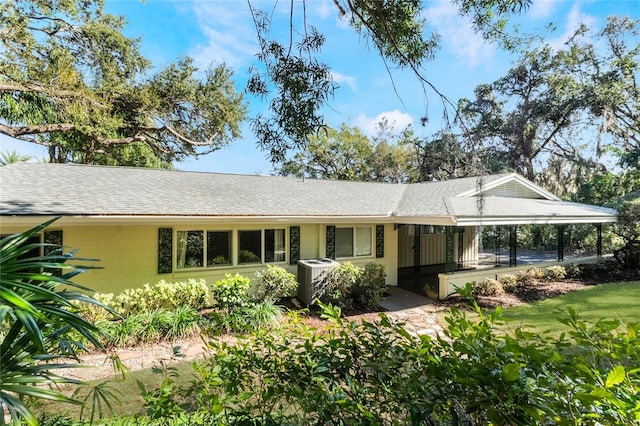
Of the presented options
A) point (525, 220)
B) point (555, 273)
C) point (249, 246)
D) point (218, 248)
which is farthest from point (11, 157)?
point (555, 273)

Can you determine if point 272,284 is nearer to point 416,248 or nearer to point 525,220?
point 416,248

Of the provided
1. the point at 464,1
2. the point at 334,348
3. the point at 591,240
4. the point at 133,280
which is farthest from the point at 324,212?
the point at 591,240

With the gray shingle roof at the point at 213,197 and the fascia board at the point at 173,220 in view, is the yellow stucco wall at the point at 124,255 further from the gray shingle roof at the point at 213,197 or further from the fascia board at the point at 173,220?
the gray shingle roof at the point at 213,197

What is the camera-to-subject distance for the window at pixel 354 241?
11078mm

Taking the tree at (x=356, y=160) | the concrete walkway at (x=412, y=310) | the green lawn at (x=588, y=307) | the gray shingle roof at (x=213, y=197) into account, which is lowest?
the concrete walkway at (x=412, y=310)

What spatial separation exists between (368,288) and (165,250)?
5972mm

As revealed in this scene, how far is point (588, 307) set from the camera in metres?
8.53

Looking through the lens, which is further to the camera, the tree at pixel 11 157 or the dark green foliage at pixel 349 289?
the tree at pixel 11 157

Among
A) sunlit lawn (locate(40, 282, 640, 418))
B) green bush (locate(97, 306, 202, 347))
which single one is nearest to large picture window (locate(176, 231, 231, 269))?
green bush (locate(97, 306, 202, 347))

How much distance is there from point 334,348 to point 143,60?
15.4 meters

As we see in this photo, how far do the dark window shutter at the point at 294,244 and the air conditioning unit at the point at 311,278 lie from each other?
634mm

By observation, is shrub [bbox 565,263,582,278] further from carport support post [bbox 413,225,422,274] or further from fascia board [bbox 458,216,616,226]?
carport support post [bbox 413,225,422,274]

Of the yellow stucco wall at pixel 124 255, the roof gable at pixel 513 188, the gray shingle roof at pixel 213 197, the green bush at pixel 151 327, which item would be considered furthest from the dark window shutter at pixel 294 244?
the roof gable at pixel 513 188

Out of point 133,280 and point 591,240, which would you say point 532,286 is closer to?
point 591,240
